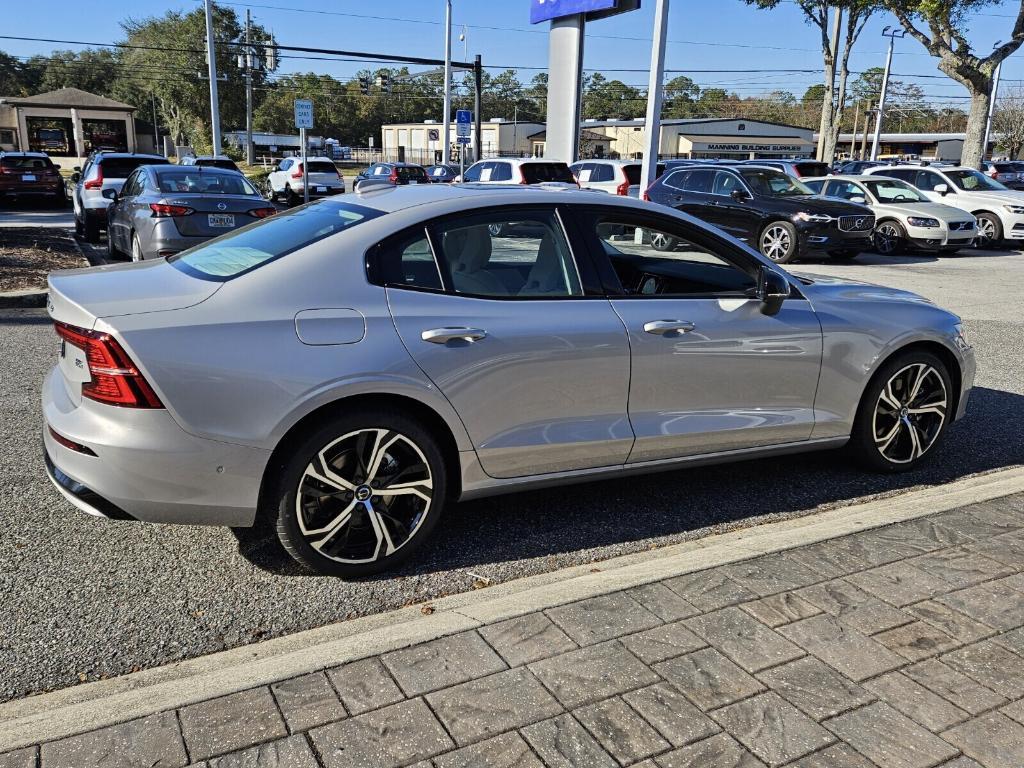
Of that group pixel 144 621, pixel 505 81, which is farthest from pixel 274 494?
pixel 505 81

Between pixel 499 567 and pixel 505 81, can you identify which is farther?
pixel 505 81

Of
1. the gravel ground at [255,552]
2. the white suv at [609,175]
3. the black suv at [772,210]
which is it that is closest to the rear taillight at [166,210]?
the gravel ground at [255,552]

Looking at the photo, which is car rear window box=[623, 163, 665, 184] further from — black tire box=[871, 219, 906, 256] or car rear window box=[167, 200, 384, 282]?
car rear window box=[167, 200, 384, 282]

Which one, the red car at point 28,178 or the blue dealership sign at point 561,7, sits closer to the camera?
the blue dealership sign at point 561,7

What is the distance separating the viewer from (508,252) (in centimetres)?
396

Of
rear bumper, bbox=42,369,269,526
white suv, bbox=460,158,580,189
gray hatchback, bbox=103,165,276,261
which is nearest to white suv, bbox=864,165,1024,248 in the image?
white suv, bbox=460,158,580,189

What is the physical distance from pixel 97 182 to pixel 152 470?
14.7 metres

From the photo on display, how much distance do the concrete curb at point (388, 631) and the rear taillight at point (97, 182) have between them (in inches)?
591

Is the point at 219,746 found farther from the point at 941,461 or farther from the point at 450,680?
the point at 941,461

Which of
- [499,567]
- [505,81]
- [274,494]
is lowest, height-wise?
[499,567]

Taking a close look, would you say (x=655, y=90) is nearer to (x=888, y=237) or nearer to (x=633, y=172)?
(x=633, y=172)

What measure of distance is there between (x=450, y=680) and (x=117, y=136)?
77450 mm

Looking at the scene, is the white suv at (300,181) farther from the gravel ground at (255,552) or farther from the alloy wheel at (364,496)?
the alloy wheel at (364,496)

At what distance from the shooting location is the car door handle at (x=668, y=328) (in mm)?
3916
